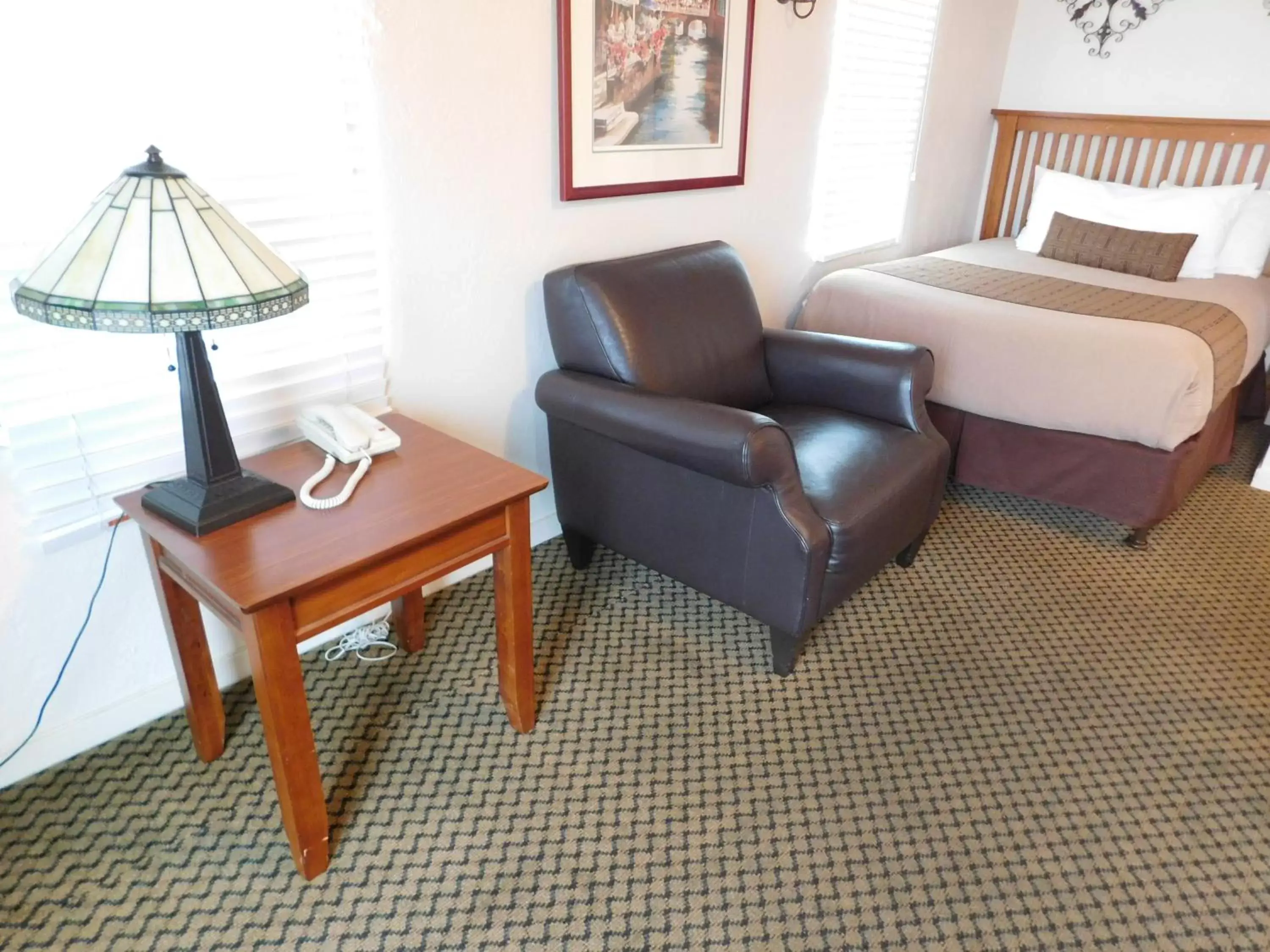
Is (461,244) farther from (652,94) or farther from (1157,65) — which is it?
(1157,65)

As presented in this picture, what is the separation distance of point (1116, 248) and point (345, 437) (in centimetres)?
318

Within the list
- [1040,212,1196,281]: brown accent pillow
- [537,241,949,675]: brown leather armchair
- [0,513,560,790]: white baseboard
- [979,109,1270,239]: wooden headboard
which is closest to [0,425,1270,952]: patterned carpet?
[0,513,560,790]: white baseboard

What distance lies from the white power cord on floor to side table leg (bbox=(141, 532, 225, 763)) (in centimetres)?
34

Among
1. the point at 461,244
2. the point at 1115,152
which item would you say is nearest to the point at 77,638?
the point at 461,244

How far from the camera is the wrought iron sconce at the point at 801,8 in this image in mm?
2645

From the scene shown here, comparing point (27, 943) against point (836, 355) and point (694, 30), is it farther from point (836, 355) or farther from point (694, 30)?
point (694, 30)

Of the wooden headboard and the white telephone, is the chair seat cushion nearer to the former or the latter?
the white telephone

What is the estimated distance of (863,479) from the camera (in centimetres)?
201

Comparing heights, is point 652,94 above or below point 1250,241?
above

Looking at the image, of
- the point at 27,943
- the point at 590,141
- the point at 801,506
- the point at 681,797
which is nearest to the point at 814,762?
the point at 681,797

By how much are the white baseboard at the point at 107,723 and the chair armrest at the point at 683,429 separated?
18.3 inches

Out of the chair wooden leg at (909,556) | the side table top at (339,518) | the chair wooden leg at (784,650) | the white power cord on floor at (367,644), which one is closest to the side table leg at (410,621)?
the white power cord on floor at (367,644)

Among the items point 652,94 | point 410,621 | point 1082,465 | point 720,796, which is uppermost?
point 652,94

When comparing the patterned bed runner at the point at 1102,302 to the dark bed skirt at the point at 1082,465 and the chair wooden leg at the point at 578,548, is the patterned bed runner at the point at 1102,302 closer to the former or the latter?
the dark bed skirt at the point at 1082,465
